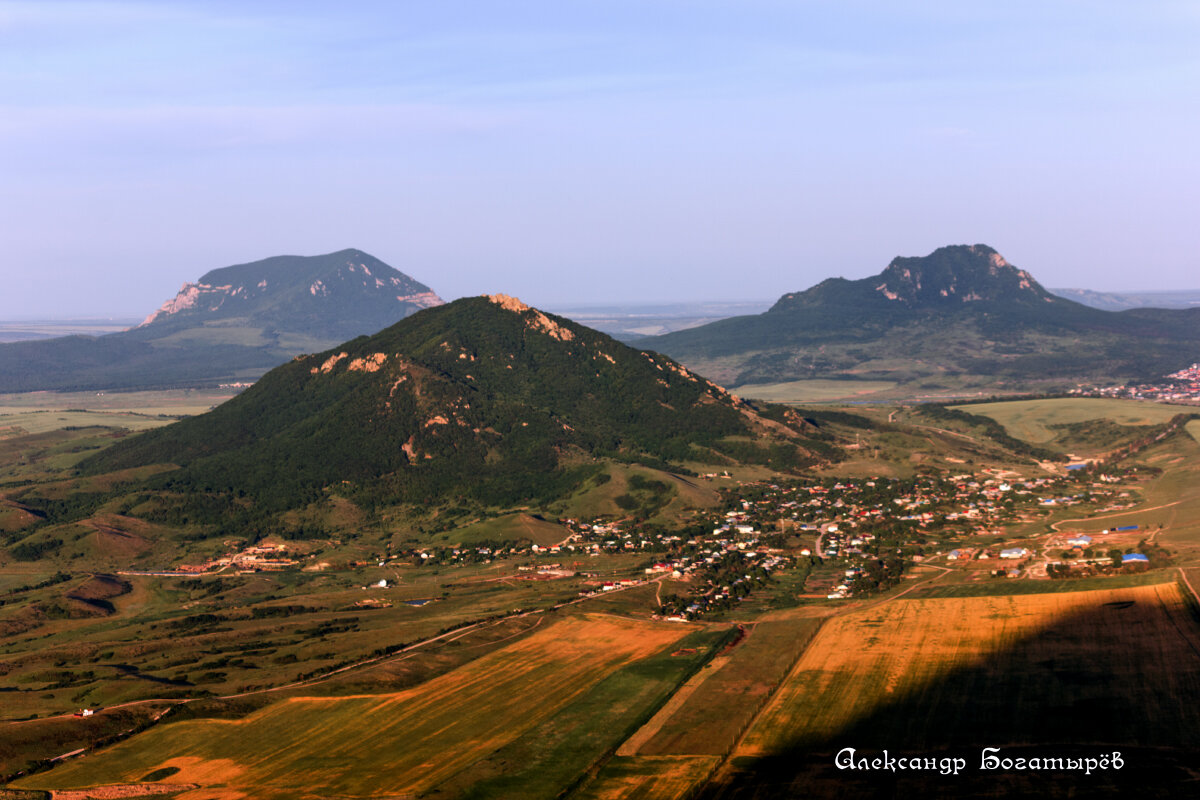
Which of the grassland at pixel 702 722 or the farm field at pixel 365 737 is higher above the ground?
the grassland at pixel 702 722

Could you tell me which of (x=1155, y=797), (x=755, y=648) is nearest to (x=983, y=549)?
(x=755, y=648)

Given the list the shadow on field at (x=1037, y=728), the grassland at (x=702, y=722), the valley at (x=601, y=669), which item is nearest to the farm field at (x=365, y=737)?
the valley at (x=601, y=669)

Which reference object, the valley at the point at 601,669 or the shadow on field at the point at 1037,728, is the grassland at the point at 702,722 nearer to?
the valley at the point at 601,669

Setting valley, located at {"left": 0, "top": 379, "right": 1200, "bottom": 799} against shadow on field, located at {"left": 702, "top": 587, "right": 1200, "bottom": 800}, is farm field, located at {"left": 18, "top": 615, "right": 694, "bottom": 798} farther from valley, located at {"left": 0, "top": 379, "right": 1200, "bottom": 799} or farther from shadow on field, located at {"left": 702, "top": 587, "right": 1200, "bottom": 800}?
shadow on field, located at {"left": 702, "top": 587, "right": 1200, "bottom": 800}

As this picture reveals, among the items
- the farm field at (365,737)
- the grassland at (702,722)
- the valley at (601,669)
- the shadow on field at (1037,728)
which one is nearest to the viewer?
the shadow on field at (1037,728)

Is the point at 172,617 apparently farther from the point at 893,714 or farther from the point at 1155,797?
the point at 1155,797

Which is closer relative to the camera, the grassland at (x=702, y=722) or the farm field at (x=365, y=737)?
the grassland at (x=702, y=722)
